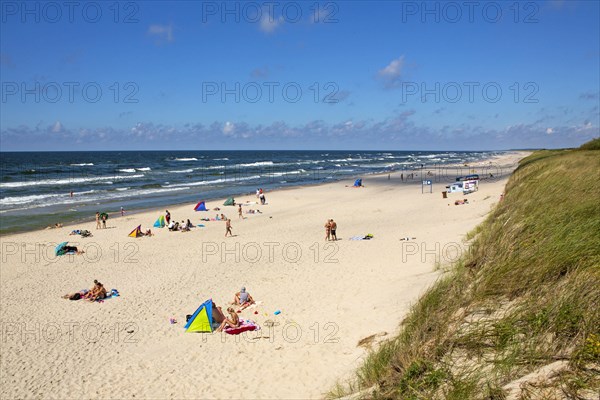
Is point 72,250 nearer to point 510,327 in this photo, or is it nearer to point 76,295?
point 76,295

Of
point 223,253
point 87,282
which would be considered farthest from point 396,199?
point 87,282

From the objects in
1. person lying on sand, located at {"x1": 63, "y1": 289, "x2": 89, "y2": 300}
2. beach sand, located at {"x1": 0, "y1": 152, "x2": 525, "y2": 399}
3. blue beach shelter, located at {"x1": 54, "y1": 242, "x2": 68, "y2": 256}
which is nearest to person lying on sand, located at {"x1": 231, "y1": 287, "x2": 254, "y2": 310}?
beach sand, located at {"x1": 0, "y1": 152, "x2": 525, "y2": 399}

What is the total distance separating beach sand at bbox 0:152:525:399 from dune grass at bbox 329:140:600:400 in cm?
214

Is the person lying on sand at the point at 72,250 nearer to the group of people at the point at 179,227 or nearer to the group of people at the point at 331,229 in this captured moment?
the group of people at the point at 179,227

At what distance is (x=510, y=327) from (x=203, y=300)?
9.42m

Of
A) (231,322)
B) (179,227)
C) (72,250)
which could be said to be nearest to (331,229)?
(179,227)

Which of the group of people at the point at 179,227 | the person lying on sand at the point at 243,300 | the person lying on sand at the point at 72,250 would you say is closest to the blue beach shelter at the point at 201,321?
the person lying on sand at the point at 243,300

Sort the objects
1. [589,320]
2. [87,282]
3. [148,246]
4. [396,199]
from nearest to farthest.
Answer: [589,320] → [87,282] → [148,246] → [396,199]

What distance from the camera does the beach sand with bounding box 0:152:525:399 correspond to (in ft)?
26.7

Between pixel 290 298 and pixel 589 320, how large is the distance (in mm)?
Answer: 8564

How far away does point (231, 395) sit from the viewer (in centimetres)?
754

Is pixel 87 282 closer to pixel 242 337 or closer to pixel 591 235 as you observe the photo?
pixel 242 337

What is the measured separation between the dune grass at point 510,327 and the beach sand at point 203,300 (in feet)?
7.02

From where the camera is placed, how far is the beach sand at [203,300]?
813cm
